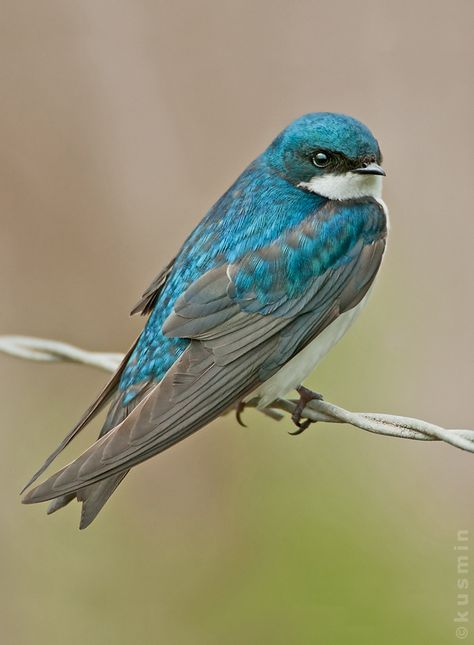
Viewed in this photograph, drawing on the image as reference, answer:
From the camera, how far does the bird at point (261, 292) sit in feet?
9.60

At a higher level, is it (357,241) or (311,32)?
(311,32)

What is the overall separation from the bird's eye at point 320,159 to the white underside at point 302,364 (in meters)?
0.36

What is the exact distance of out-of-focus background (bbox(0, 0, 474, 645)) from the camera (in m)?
3.79

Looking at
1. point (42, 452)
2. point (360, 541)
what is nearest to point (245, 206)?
point (360, 541)

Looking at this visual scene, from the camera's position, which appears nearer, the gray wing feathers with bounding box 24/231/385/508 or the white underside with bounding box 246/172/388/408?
the gray wing feathers with bounding box 24/231/385/508

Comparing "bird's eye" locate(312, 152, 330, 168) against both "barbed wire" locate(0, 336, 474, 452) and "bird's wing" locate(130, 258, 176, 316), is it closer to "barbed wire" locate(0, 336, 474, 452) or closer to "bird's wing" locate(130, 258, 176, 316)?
"bird's wing" locate(130, 258, 176, 316)

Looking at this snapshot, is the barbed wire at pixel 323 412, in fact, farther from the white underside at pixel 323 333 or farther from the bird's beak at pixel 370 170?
the bird's beak at pixel 370 170

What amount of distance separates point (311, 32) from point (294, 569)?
270 centimetres

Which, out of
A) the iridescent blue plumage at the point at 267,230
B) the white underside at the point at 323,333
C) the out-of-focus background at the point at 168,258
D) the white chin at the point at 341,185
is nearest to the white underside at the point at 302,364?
the white underside at the point at 323,333

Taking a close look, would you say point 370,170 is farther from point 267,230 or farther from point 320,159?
point 267,230

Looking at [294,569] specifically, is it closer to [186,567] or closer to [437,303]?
[186,567]

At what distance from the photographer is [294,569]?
12.3ft

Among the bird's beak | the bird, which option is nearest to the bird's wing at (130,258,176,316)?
the bird

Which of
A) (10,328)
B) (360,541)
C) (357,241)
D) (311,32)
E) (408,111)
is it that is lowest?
(360,541)
